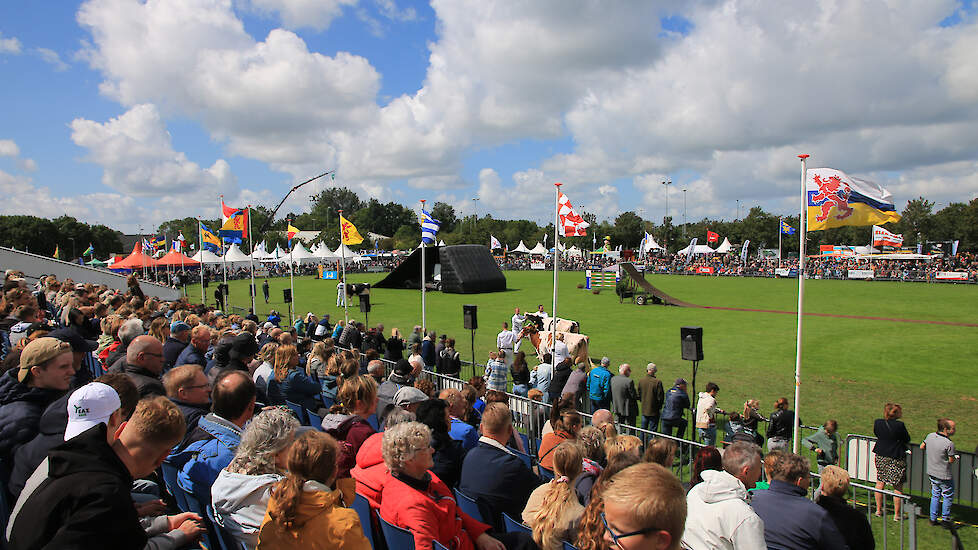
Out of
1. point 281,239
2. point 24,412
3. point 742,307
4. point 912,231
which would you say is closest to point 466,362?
point 24,412

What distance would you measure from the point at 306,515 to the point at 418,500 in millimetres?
813

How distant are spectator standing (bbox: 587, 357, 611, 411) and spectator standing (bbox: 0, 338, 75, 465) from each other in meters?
7.73

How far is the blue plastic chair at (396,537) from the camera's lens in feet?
9.93

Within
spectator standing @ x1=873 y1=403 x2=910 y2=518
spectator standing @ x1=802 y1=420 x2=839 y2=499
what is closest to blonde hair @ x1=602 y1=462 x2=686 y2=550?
spectator standing @ x1=873 y1=403 x2=910 y2=518

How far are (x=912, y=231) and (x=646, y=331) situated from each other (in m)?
84.6

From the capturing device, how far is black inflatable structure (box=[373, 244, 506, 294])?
36562 millimetres

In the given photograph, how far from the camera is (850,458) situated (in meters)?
7.90

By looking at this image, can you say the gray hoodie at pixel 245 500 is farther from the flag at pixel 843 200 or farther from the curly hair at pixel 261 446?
the flag at pixel 843 200

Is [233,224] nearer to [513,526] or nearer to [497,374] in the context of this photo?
[497,374]

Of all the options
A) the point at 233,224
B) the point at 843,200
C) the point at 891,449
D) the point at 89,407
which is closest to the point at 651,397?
the point at 891,449

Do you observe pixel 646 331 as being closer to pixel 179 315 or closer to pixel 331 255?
pixel 179 315

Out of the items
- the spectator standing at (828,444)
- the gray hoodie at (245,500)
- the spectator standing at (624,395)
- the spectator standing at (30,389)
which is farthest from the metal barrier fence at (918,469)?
the spectator standing at (30,389)

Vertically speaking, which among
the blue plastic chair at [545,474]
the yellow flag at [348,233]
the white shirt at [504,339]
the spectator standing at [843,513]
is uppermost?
the yellow flag at [348,233]

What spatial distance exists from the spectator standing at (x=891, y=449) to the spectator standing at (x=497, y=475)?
231 inches
